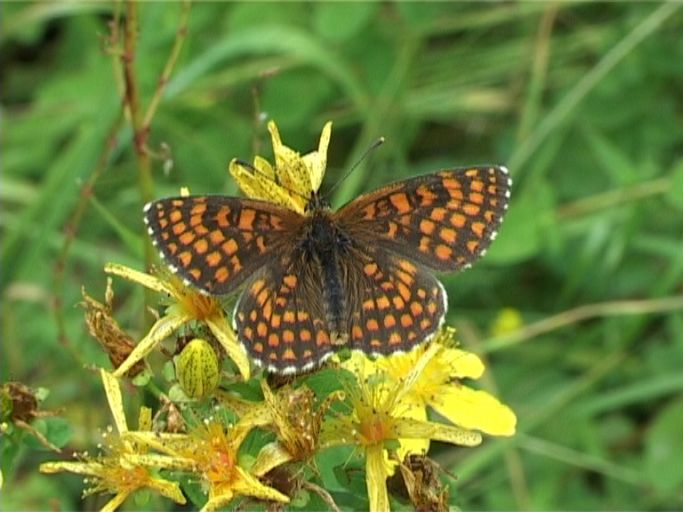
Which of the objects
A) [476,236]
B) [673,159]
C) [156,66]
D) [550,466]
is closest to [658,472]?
[550,466]

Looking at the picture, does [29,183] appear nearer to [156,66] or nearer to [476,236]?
[156,66]

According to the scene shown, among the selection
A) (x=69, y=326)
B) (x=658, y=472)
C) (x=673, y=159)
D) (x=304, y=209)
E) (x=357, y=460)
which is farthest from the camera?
(x=673, y=159)

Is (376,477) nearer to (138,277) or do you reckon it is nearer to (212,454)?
(212,454)

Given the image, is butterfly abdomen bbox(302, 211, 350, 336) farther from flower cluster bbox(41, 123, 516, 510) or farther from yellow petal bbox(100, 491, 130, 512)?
yellow petal bbox(100, 491, 130, 512)

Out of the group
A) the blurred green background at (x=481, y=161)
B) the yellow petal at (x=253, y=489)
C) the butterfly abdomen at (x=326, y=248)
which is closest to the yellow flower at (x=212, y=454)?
the yellow petal at (x=253, y=489)

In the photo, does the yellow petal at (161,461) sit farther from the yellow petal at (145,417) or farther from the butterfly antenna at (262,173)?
the butterfly antenna at (262,173)

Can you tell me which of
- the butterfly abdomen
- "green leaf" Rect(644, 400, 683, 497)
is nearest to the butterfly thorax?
the butterfly abdomen
